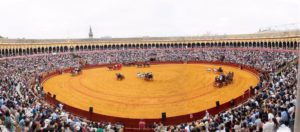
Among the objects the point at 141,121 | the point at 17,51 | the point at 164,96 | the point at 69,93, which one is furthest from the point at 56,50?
the point at 141,121

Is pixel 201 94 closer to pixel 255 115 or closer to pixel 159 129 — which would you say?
pixel 159 129

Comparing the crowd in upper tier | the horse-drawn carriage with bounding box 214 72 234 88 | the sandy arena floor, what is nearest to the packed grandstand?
the crowd in upper tier

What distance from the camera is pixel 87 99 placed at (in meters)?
28.7

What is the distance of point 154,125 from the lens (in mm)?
17891

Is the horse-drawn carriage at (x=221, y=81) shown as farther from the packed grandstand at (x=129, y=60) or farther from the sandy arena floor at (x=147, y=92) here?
the packed grandstand at (x=129, y=60)

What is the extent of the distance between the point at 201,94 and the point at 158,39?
155ft

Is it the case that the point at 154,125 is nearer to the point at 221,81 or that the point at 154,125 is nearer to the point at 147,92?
the point at 147,92

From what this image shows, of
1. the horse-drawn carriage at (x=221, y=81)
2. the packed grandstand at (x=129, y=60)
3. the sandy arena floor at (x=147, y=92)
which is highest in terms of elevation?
the packed grandstand at (x=129, y=60)

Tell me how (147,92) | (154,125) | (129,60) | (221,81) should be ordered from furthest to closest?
(129,60), (221,81), (147,92), (154,125)

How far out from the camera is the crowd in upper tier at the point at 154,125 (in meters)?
12.0

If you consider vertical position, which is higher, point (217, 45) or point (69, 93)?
point (217, 45)

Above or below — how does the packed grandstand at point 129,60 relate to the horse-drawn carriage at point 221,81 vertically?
above

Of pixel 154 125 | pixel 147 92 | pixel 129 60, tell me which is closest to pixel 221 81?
pixel 147 92

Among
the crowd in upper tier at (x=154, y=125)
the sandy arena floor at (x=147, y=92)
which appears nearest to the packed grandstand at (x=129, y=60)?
the crowd in upper tier at (x=154, y=125)
